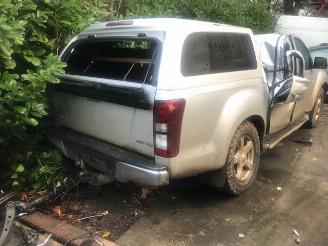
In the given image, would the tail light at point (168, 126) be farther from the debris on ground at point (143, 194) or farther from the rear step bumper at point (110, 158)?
the debris on ground at point (143, 194)

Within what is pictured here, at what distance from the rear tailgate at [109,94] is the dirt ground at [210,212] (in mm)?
836

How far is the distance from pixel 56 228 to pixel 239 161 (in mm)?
1970

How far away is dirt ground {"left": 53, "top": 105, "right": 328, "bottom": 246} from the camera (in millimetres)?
3688

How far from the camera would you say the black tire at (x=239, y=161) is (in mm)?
4000

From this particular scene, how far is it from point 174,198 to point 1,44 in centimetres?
236

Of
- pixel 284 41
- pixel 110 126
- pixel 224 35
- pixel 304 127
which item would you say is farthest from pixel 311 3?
pixel 110 126

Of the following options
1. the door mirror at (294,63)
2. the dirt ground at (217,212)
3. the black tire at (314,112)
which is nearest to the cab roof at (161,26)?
the door mirror at (294,63)

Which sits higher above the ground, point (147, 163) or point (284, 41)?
point (284, 41)

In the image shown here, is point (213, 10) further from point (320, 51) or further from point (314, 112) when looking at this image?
point (314, 112)

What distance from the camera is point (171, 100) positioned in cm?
321

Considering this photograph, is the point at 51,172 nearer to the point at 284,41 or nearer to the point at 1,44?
the point at 1,44

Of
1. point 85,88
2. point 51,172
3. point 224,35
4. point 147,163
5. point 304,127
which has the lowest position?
point 304,127

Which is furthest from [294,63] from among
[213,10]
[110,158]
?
[213,10]

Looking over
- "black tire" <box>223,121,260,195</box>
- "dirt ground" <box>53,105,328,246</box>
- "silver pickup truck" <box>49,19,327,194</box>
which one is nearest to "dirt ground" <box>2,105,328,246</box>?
"dirt ground" <box>53,105,328,246</box>
